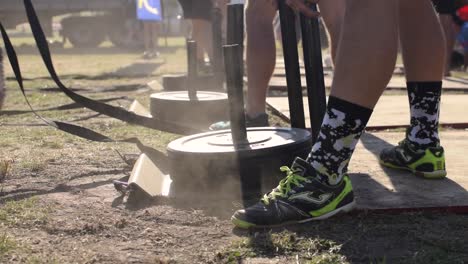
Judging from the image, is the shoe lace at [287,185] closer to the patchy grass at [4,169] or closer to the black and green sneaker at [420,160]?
the black and green sneaker at [420,160]

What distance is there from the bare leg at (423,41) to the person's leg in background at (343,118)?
470 mm

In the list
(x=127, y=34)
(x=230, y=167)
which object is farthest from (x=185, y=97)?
(x=127, y=34)

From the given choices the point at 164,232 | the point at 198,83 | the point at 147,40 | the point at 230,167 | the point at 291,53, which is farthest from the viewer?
the point at 147,40

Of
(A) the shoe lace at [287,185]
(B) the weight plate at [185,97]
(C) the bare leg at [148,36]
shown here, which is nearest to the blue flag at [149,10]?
(C) the bare leg at [148,36]

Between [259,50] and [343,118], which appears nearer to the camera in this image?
[343,118]

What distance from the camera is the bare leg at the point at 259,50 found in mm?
3361

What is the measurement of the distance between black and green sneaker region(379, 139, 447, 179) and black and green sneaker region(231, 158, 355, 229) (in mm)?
497

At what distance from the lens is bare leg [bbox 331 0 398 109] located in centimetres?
204

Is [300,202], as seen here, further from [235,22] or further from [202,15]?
[202,15]

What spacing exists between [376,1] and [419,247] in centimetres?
74

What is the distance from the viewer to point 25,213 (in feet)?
7.15

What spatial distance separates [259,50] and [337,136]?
1.43 meters

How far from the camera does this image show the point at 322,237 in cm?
193

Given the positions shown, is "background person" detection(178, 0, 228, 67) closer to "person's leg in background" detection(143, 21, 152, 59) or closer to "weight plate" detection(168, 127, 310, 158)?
"weight plate" detection(168, 127, 310, 158)
